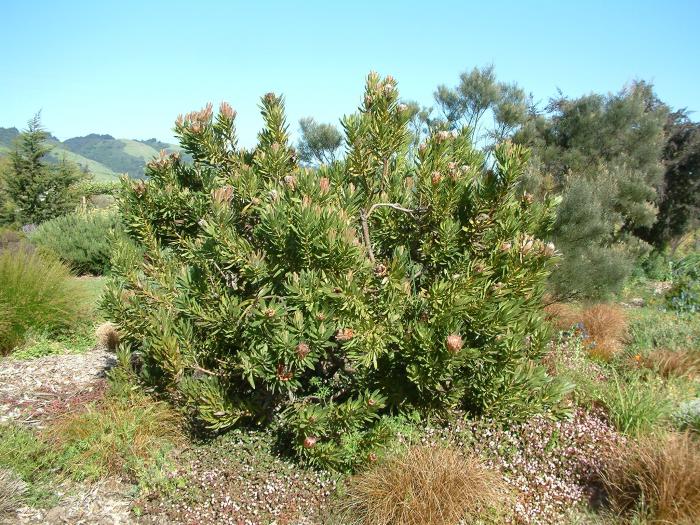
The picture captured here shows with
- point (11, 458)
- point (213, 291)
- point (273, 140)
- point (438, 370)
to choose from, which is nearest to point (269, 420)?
point (213, 291)

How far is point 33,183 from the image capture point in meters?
18.1

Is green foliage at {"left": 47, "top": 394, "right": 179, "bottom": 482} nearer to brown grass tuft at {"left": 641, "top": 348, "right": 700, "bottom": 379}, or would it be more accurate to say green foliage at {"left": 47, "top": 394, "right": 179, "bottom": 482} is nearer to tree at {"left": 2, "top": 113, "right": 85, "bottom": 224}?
brown grass tuft at {"left": 641, "top": 348, "right": 700, "bottom": 379}

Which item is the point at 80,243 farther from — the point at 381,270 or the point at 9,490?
the point at 381,270

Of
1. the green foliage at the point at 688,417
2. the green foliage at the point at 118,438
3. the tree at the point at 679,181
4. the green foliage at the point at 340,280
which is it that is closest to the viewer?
the green foliage at the point at 340,280

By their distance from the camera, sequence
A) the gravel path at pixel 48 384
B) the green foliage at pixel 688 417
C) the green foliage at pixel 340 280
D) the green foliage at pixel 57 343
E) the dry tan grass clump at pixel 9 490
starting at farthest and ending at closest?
the green foliage at pixel 57 343 < the gravel path at pixel 48 384 < the green foliage at pixel 688 417 < the dry tan grass clump at pixel 9 490 < the green foliage at pixel 340 280

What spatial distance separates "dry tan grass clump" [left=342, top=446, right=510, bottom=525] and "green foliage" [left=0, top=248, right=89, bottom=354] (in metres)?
5.13

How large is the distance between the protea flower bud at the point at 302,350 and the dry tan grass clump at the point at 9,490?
2.02 meters

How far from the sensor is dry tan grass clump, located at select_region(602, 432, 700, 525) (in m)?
2.89

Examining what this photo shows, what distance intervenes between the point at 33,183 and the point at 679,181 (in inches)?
799

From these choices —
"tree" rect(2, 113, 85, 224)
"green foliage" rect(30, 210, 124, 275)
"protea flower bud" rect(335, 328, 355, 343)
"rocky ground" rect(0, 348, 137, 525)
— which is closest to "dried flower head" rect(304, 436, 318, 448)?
"protea flower bud" rect(335, 328, 355, 343)

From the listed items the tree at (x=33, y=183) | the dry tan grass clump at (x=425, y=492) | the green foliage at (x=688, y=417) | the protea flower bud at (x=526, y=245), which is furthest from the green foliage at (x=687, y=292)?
the tree at (x=33, y=183)

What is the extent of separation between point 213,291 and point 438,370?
1.47 m

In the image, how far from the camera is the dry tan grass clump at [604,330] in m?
6.13

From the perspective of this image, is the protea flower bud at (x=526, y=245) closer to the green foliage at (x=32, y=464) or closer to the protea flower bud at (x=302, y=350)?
the protea flower bud at (x=302, y=350)
